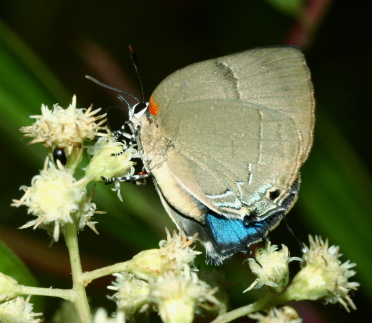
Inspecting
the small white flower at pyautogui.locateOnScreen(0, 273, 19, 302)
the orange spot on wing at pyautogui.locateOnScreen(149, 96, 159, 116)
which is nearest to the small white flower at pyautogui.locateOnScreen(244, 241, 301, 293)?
the orange spot on wing at pyautogui.locateOnScreen(149, 96, 159, 116)

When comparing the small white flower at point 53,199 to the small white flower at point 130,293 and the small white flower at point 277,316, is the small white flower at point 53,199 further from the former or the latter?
the small white flower at point 277,316

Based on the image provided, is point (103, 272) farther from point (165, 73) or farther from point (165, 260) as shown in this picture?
point (165, 73)

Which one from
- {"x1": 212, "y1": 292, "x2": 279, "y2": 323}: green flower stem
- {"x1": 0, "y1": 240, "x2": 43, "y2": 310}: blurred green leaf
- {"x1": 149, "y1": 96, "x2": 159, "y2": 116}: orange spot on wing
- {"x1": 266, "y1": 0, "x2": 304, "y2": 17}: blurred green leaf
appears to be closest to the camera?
{"x1": 212, "y1": 292, "x2": 279, "y2": 323}: green flower stem

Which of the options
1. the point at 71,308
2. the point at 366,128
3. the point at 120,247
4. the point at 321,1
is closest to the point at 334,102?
the point at 366,128

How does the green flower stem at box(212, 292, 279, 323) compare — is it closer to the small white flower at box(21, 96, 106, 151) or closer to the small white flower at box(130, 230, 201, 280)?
the small white flower at box(130, 230, 201, 280)

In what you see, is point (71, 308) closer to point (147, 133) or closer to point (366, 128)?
point (147, 133)
